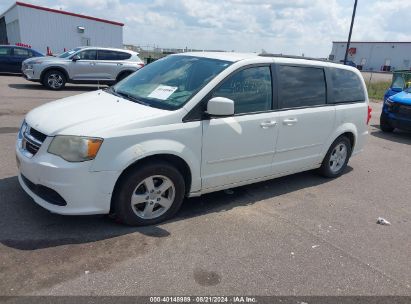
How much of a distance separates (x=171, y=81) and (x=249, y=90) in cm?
92

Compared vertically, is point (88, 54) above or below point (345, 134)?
above

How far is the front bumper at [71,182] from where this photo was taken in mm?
3285

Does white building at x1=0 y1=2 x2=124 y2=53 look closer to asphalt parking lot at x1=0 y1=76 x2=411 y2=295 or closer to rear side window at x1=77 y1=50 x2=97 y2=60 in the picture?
rear side window at x1=77 y1=50 x2=97 y2=60

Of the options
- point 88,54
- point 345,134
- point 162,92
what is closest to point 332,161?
point 345,134

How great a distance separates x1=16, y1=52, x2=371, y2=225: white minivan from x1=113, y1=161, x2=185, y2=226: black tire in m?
0.01

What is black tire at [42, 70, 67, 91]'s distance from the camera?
13820mm

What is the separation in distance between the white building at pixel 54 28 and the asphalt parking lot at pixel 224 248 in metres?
27.9

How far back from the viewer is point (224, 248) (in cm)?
356

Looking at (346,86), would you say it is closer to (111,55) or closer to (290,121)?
(290,121)

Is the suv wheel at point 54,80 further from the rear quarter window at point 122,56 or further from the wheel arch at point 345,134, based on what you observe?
the wheel arch at point 345,134

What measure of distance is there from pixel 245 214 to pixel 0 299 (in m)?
2.58

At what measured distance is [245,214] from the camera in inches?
170

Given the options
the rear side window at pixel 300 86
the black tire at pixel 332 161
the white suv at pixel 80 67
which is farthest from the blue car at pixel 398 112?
the white suv at pixel 80 67

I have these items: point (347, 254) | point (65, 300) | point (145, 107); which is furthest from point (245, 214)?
point (65, 300)
